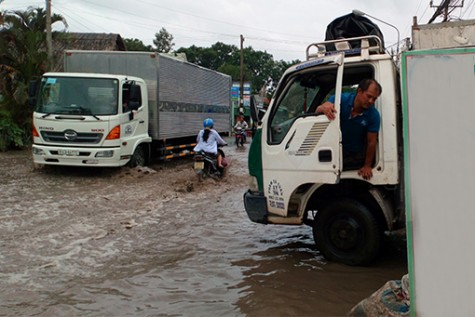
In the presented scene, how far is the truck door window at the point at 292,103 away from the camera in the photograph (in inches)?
200

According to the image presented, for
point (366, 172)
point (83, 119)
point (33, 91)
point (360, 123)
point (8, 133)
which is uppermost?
point (33, 91)

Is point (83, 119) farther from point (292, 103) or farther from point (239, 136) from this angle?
point (239, 136)

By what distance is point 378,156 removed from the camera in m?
4.54

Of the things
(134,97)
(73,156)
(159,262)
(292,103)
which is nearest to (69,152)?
(73,156)

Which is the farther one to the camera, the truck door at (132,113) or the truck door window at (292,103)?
the truck door at (132,113)

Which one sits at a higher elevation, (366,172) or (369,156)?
(369,156)

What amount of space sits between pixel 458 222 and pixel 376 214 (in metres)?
2.73

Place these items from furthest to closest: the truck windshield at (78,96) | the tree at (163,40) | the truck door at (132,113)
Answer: the tree at (163,40) < the truck door at (132,113) < the truck windshield at (78,96)

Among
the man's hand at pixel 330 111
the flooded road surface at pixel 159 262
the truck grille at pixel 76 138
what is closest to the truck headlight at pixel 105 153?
the truck grille at pixel 76 138

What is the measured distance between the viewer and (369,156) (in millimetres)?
4500

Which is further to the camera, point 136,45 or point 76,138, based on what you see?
point 136,45

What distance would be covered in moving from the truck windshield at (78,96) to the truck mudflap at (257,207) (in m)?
5.76

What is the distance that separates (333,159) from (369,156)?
0.36 meters

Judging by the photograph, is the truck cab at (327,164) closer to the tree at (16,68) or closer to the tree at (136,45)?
the tree at (16,68)
